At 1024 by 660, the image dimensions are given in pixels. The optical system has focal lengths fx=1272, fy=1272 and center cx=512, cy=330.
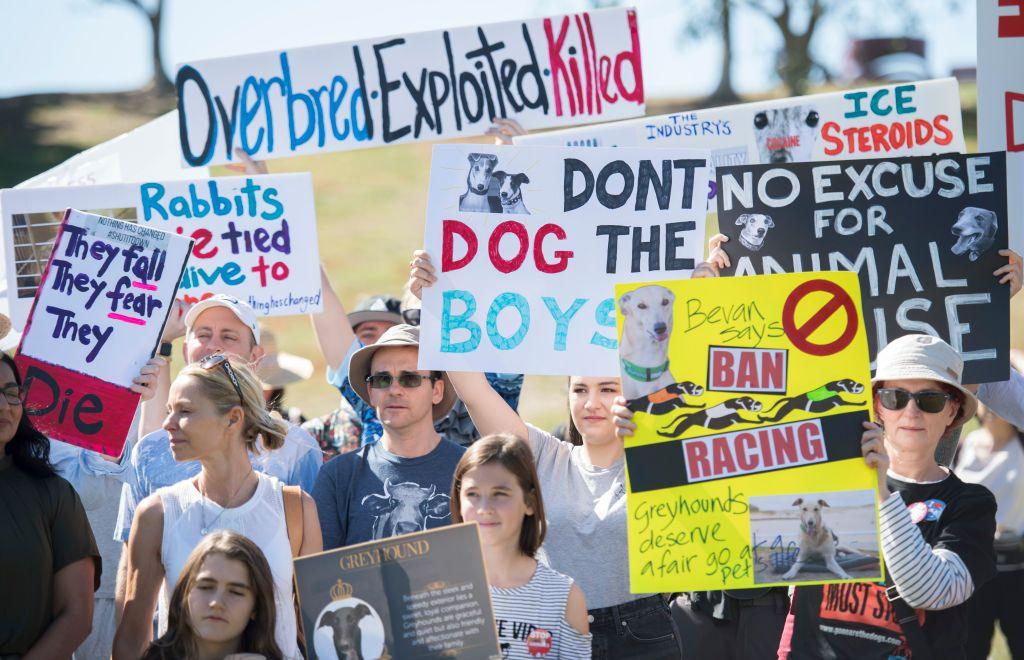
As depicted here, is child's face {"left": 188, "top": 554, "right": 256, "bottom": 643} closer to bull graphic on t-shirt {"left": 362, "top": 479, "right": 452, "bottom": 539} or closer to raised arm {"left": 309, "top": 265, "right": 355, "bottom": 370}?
bull graphic on t-shirt {"left": 362, "top": 479, "right": 452, "bottom": 539}

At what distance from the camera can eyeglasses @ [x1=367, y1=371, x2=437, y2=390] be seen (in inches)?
187

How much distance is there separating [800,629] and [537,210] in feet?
6.24

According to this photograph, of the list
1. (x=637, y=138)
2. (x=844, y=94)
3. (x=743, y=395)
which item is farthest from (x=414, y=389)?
(x=844, y=94)

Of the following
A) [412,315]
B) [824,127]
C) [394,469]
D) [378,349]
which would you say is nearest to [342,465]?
[394,469]

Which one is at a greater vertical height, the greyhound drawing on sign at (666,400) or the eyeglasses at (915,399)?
the greyhound drawing on sign at (666,400)

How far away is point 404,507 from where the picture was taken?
4.48 meters

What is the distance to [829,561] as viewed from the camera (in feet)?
12.7

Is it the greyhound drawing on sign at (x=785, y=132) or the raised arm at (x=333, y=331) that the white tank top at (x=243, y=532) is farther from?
the greyhound drawing on sign at (x=785, y=132)

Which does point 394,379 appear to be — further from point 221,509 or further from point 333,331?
point 333,331

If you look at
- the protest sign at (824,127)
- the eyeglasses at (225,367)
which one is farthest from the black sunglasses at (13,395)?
the protest sign at (824,127)

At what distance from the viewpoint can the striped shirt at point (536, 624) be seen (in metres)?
3.87

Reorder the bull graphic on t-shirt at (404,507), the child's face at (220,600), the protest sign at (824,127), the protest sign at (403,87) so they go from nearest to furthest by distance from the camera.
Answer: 1. the child's face at (220,600)
2. the bull graphic on t-shirt at (404,507)
3. the protest sign at (824,127)
4. the protest sign at (403,87)

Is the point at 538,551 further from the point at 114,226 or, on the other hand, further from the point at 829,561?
the point at 114,226

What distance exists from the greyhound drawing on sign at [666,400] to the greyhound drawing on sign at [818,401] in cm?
23
